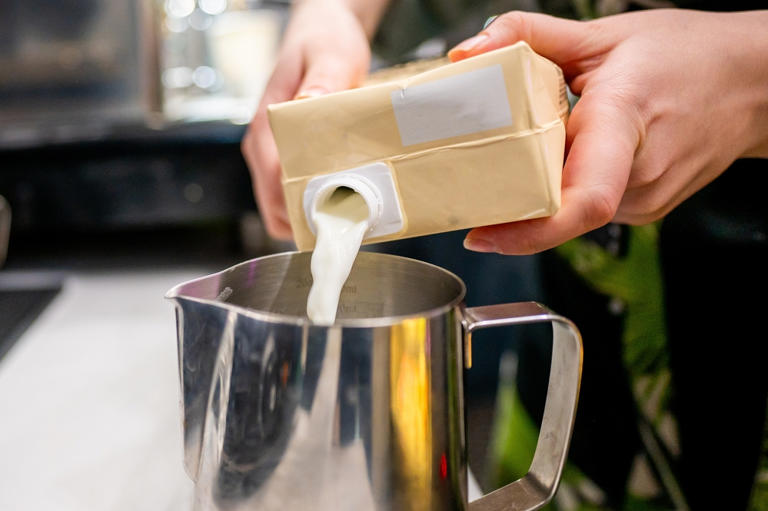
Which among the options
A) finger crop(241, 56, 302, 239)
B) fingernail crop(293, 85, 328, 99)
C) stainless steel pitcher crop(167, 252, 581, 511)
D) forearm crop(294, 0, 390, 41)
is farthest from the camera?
forearm crop(294, 0, 390, 41)

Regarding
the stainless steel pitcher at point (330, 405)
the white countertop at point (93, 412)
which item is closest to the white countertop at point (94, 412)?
the white countertop at point (93, 412)

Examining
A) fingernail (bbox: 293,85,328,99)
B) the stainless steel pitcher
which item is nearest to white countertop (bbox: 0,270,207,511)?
the stainless steel pitcher

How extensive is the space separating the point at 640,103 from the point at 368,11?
0.43 metres

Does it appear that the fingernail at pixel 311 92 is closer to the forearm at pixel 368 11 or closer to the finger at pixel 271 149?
the finger at pixel 271 149

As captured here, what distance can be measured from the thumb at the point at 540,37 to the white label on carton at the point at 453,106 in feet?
0.14

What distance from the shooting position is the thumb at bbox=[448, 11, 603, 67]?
0.36 m

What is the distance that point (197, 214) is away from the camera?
96cm

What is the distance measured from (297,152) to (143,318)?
1.67ft

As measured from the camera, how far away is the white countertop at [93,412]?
1.47 feet

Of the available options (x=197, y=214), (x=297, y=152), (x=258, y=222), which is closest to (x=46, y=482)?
(x=297, y=152)

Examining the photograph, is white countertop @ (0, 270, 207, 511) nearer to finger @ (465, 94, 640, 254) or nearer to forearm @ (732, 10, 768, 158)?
finger @ (465, 94, 640, 254)

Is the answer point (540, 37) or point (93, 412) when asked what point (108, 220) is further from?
point (540, 37)

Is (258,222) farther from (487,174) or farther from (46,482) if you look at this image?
(487,174)

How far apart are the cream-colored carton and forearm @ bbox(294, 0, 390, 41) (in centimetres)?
36
